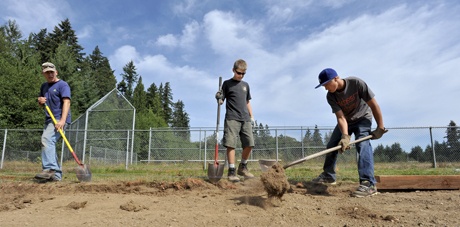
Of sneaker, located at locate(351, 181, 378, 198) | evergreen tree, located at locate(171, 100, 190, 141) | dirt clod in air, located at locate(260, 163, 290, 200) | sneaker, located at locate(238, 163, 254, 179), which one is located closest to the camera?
dirt clod in air, located at locate(260, 163, 290, 200)

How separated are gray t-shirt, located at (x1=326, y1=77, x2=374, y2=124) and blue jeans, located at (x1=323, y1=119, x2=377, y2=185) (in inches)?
3.9

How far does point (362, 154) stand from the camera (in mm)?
3986

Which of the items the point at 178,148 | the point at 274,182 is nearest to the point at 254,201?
the point at 274,182

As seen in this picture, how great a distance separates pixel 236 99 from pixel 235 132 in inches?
21.7

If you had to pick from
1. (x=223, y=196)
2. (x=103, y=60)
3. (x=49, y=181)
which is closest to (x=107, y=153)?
(x=49, y=181)

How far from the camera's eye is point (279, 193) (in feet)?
10.4

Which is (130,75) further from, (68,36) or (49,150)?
(49,150)

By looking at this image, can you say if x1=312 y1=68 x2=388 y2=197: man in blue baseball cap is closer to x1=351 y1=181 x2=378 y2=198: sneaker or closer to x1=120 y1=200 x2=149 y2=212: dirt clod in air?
x1=351 y1=181 x2=378 y2=198: sneaker

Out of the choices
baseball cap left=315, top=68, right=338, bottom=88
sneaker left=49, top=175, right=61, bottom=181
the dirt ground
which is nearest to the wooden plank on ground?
the dirt ground

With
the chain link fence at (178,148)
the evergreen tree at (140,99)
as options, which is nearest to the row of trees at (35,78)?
the evergreen tree at (140,99)

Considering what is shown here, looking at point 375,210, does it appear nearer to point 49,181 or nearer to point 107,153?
point 49,181

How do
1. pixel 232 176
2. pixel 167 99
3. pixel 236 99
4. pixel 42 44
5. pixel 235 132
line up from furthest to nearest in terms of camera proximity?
pixel 167 99, pixel 42 44, pixel 236 99, pixel 235 132, pixel 232 176

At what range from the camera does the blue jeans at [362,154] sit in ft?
12.8

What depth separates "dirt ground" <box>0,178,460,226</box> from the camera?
275 centimetres
